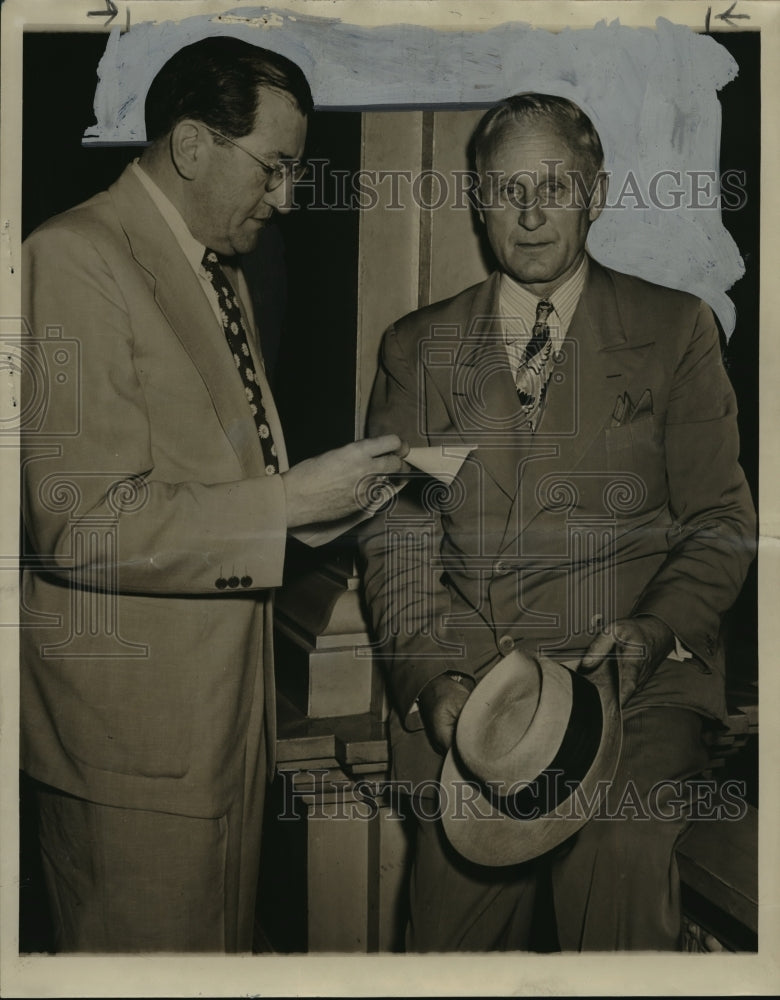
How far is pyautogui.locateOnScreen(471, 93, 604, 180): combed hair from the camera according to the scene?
8.75ft

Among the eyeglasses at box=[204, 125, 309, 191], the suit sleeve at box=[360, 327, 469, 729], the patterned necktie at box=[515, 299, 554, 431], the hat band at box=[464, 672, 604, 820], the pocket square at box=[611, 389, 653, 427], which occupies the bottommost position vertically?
the hat band at box=[464, 672, 604, 820]

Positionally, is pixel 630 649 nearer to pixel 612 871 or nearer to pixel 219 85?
pixel 612 871

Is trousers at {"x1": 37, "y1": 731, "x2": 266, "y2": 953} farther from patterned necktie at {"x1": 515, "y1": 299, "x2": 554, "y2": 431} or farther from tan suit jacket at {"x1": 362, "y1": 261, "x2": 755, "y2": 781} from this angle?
patterned necktie at {"x1": 515, "y1": 299, "x2": 554, "y2": 431}

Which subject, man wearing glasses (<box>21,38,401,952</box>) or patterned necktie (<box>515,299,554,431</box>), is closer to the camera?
man wearing glasses (<box>21,38,401,952</box>)

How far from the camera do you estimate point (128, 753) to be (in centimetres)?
260

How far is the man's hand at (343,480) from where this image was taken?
2602mm

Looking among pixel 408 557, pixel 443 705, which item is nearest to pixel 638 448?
pixel 408 557

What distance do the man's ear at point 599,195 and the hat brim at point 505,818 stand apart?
0.99 metres

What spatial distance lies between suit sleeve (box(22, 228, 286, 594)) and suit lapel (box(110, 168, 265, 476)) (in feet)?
0.28

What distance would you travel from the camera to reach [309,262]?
2727mm

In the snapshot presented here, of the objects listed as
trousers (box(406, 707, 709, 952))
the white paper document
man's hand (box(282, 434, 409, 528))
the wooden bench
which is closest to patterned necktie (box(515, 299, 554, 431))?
the white paper document

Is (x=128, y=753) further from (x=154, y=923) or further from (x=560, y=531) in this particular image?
(x=560, y=531)

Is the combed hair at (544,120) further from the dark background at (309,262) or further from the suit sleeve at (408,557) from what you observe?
the suit sleeve at (408,557)

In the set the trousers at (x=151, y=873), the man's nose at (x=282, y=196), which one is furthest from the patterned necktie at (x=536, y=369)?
the trousers at (x=151, y=873)
